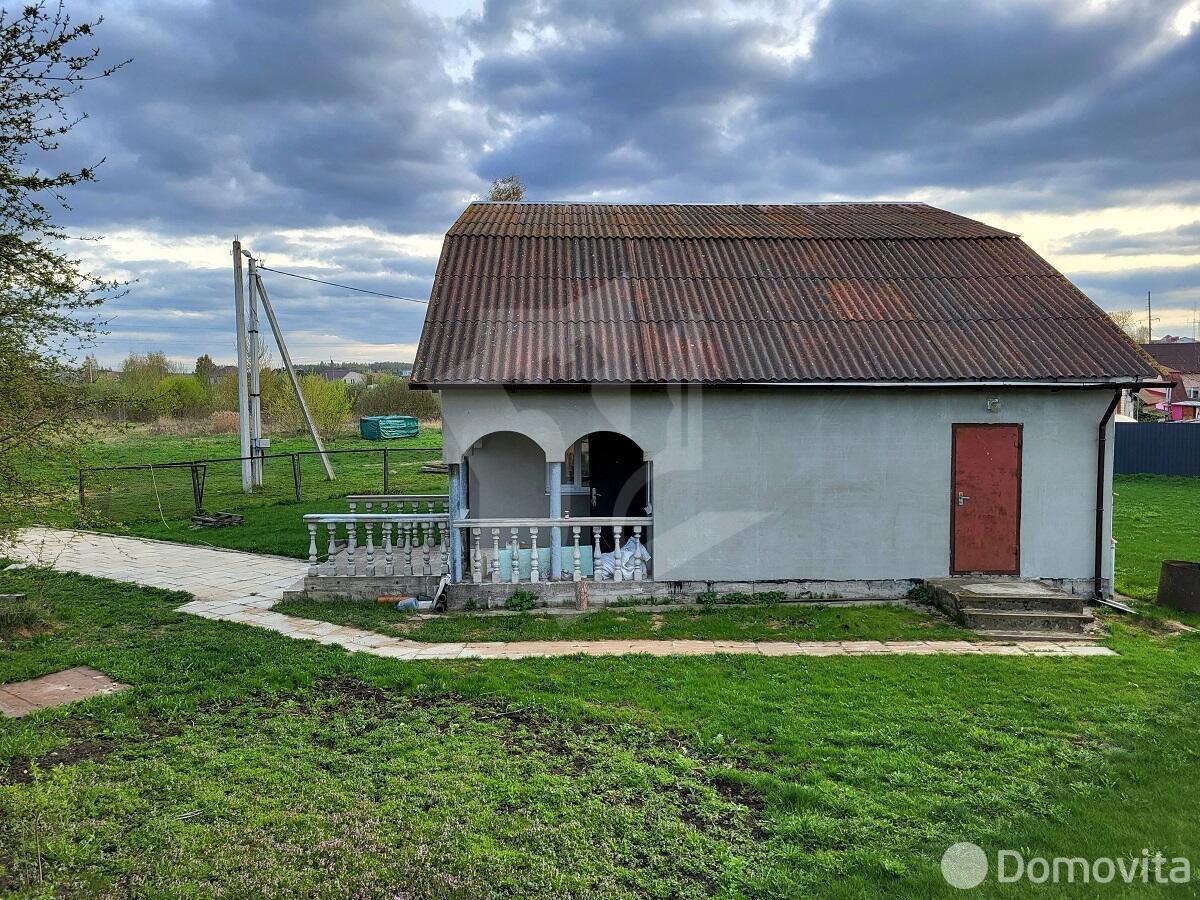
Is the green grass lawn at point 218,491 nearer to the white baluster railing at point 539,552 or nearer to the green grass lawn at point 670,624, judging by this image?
the green grass lawn at point 670,624

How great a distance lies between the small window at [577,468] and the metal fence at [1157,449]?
1955 cm

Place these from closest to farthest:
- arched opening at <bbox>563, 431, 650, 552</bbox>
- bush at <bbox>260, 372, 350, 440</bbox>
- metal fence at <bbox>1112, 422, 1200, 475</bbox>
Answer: arched opening at <bbox>563, 431, 650, 552</bbox>
metal fence at <bbox>1112, 422, 1200, 475</bbox>
bush at <bbox>260, 372, 350, 440</bbox>

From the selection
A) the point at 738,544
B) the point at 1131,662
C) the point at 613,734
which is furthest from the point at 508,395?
the point at 1131,662

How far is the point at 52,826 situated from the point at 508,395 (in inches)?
233

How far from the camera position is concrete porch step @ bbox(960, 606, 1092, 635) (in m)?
7.88

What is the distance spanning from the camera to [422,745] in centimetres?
500

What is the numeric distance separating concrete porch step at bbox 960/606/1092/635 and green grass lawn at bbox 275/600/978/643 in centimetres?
24

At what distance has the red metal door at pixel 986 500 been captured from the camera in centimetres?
899

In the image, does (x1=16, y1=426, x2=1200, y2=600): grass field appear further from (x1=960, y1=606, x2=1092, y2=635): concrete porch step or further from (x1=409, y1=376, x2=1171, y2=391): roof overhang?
(x1=409, y1=376, x2=1171, y2=391): roof overhang

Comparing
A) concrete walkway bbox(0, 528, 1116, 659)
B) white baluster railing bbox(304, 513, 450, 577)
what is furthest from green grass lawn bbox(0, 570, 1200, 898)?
white baluster railing bbox(304, 513, 450, 577)

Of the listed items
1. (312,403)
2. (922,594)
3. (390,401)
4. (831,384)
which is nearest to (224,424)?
(312,403)

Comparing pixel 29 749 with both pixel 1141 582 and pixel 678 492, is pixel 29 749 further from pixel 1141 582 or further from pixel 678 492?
pixel 1141 582

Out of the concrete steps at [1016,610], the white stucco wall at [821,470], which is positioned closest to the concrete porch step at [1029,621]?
the concrete steps at [1016,610]

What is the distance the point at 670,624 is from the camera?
26.6 feet
